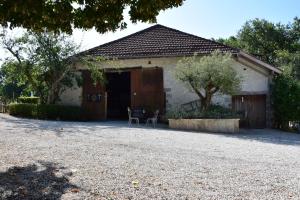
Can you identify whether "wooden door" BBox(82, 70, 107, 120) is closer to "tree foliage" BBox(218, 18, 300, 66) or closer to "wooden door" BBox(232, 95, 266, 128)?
"wooden door" BBox(232, 95, 266, 128)

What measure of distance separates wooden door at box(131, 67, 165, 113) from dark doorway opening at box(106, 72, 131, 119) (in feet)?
13.0

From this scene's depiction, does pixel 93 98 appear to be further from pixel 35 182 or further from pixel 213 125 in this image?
pixel 35 182

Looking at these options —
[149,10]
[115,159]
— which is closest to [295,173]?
[115,159]

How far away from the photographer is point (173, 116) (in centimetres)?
1786

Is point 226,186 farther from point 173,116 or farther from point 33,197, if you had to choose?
point 173,116

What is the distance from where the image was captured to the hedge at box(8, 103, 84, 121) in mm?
19281

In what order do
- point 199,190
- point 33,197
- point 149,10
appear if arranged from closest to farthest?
point 33,197, point 199,190, point 149,10

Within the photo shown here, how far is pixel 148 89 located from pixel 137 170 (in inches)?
535

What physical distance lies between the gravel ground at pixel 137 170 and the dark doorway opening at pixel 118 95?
45.0ft

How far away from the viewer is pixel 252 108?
20.5 m

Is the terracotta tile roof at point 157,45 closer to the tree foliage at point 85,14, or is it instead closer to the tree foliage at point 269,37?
the tree foliage at point 85,14

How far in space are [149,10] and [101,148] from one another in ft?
11.6

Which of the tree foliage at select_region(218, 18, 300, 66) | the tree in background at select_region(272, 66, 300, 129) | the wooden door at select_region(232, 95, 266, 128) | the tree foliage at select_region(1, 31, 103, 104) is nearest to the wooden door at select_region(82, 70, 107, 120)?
the tree foliage at select_region(1, 31, 103, 104)

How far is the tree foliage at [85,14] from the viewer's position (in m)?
7.27
